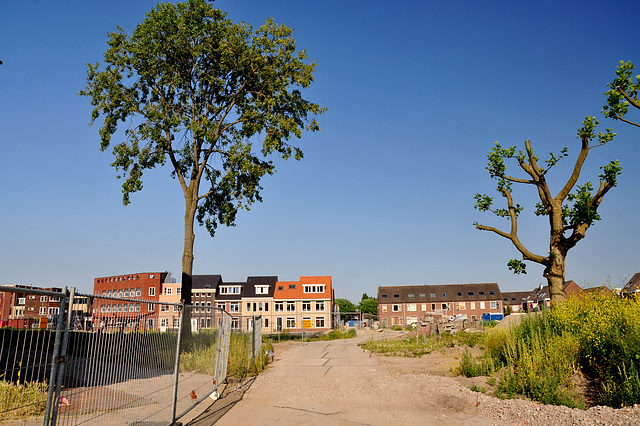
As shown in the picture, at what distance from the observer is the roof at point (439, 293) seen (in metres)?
87.1

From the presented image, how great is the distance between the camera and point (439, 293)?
8894 cm

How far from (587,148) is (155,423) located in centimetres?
1425

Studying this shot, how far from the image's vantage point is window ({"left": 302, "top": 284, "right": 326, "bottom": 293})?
2783 inches

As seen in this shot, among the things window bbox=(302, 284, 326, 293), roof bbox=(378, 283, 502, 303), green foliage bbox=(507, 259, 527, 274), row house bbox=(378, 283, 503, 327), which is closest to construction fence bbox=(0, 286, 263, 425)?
green foliage bbox=(507, 259, 527, 274)

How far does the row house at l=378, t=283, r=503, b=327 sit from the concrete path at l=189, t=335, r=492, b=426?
248 ft

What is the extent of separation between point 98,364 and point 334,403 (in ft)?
19.6

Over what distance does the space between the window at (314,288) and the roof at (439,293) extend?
2343 cm

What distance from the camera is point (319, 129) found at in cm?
2270

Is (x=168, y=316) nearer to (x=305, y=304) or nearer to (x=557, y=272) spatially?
(x=557, y=272)

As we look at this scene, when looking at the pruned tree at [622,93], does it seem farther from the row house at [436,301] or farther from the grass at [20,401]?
the row house at [436,301]

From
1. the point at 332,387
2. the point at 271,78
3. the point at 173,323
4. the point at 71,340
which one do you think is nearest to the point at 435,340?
the point at 332,387

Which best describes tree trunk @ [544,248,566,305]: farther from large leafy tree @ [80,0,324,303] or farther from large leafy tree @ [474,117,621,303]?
large leafy tree @ [80,0,324,303]

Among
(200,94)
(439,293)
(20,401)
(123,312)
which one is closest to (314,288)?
(439,293)

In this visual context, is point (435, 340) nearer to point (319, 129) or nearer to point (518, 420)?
point (319, 129)
